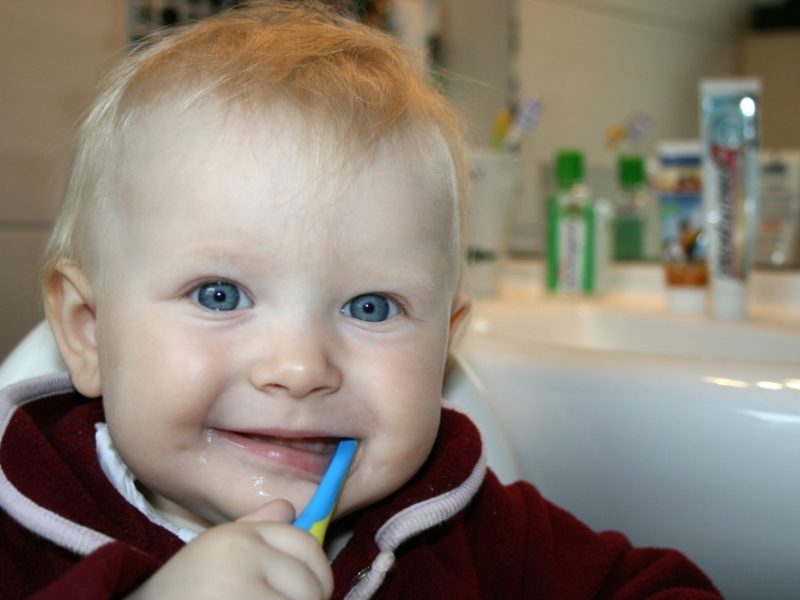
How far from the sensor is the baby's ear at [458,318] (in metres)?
0.63

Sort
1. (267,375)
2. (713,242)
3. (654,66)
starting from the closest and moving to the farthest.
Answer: (267,375)
(713,242)
(654,66)

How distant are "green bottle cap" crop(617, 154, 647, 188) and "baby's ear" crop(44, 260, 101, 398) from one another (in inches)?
32.1

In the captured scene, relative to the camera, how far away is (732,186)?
0.93m

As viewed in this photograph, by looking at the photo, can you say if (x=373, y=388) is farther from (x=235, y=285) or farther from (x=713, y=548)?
(x=713, y=548)

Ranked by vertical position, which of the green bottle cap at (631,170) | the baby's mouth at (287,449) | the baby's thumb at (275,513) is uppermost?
the green bottle cap at (631,170)

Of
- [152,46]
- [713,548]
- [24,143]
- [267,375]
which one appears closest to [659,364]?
[713,548]

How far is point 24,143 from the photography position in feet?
3.45

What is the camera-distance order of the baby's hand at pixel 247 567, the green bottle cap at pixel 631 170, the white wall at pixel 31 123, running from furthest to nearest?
→ the green bottle cap at pixel 631 170 < the white wall at pixel 31 123 < the baby's hand at pixel 247 567

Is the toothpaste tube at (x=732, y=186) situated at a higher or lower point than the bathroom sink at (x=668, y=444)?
higher

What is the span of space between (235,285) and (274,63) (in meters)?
0.13

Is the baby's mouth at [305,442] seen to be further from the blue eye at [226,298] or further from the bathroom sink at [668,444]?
the bathroom sink at [668,444]

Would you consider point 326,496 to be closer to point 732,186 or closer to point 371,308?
point 371,308

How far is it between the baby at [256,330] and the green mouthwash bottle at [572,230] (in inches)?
23.4

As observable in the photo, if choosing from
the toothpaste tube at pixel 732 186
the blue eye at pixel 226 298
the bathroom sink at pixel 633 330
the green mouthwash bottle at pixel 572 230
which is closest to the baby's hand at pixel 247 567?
the blue eye at pixel 226 298
